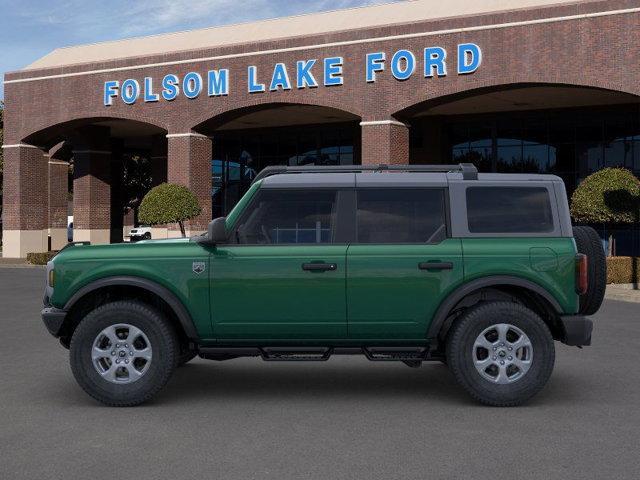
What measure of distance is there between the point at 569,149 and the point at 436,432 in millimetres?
31180

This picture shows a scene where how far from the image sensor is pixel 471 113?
36500 millimetres

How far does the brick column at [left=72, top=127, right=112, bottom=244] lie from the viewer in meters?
42.3

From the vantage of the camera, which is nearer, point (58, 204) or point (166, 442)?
point (166, 442)

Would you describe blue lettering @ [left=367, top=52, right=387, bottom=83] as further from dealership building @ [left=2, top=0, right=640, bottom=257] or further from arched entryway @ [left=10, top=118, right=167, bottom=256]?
arched entryway @ [left=10, top=118, right=167, bottom=256]

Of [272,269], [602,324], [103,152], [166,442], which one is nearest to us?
[166,442]

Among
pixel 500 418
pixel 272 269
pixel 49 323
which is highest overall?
pixel 272 269

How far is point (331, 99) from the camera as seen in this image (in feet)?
100

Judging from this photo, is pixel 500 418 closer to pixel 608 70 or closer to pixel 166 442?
pixel 166 442

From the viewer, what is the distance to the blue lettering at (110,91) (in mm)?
35809

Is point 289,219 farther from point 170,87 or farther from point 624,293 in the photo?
point 170,87

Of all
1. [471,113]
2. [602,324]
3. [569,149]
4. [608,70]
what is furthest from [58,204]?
[602,324]

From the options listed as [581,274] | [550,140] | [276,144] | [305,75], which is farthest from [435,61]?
[581,274]

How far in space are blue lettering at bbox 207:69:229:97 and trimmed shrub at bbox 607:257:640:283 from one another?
17397 mm

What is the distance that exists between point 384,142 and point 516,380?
22.9 meters
